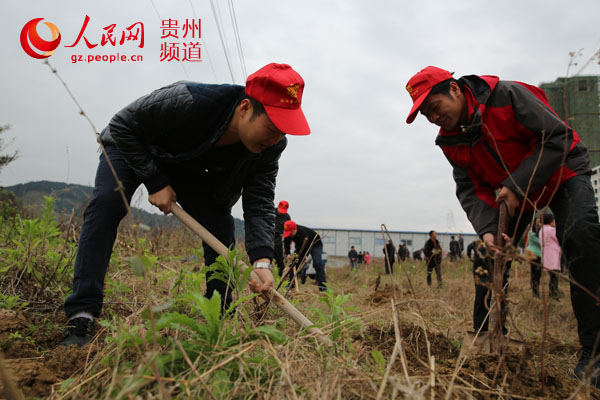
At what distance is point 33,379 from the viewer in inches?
46.4

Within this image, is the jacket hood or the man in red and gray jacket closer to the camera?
the man in red and gray jacket

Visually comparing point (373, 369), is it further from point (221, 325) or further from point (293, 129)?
point (293, 129)

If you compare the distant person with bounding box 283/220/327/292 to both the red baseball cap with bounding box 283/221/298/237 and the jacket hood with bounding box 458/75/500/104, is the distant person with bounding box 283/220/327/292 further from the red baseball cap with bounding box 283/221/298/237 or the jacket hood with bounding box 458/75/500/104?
the jacket hood with bounding box 458/75/500/104

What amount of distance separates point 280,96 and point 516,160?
1524 mm

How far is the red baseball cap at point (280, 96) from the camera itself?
1.83 metres

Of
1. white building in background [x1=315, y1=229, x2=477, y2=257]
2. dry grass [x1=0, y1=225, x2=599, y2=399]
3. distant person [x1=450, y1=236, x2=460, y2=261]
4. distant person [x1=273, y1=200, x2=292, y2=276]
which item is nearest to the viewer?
dry grass [x1=0, y1=225, x2=599, y2=399]

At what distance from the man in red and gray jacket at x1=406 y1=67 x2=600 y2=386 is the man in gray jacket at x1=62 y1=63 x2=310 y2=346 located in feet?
3.20

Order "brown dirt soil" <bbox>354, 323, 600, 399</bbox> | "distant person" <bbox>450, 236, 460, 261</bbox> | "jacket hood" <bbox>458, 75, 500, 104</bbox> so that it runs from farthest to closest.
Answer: "distant person" <bbox>450, 236, 460, 261</bbox>, "jacket hood" <bbox>458, 75, 500, 104</bbox>, "brown dirt soil" <bbox>354, 323, 600, 399</bbox>

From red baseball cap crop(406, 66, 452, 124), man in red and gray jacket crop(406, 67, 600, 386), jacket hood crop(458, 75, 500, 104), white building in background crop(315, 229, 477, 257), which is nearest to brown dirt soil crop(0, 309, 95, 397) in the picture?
man in red and gray jacket crop(406, 67, 600, 386)

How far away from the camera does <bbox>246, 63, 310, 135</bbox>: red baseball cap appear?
183cm

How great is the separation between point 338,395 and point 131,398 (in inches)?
21.9

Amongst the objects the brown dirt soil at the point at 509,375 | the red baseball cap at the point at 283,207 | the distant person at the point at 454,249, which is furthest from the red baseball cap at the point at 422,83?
the distant person at the point at 454,249

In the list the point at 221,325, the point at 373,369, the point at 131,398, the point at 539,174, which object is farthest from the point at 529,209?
the point at 131,398

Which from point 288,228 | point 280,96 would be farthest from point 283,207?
point 280,96
